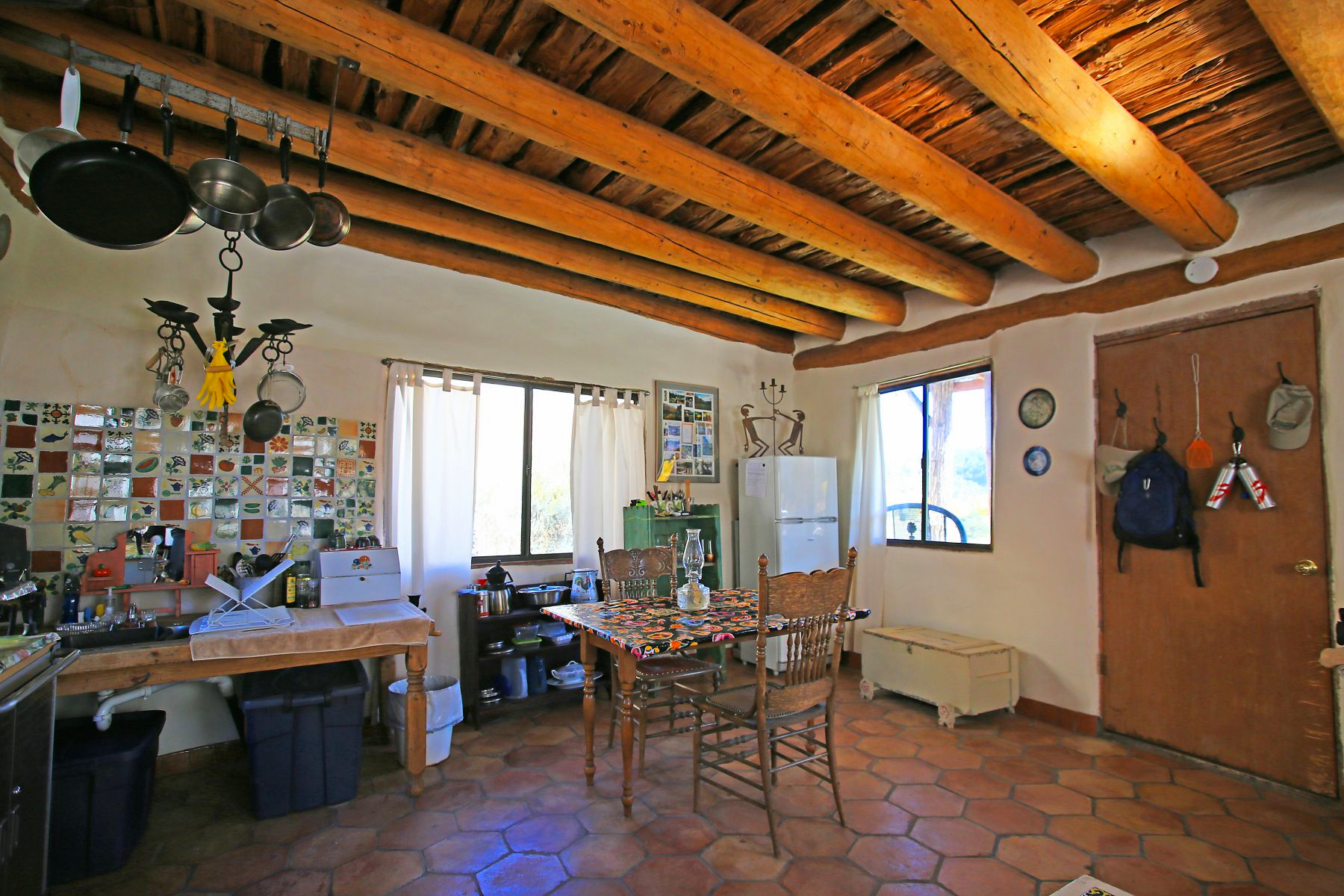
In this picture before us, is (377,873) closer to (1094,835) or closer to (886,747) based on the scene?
(886,747)

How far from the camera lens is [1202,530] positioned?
3289 millimetres

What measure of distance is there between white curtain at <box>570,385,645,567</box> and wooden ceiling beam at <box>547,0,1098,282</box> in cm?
252

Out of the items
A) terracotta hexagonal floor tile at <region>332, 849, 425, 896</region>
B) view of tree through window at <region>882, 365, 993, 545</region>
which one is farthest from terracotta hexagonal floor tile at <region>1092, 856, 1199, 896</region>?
terracotta hexagonal floor tile at <region>332, 849, 425, 896</region>

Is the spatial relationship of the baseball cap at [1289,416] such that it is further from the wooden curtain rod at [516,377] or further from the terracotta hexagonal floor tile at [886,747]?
the wooden curtain rod at [516,377]

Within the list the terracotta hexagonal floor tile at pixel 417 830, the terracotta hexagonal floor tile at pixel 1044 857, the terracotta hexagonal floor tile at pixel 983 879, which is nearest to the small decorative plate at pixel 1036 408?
the terracotta hexagonal floor tile at pixel 1044 857

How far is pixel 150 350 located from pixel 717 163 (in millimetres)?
2936

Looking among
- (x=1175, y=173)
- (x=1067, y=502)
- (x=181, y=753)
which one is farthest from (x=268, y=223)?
(x=1067, y=502)

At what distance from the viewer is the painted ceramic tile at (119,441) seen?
3049mm

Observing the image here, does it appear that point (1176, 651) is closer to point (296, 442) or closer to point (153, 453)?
point (296, 442)

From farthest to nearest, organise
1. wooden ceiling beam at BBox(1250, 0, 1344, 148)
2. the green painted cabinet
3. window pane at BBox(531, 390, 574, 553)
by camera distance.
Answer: the green painted cabinet
window pane at BBox(531, 390, 574, 553)
wooden ceiling beam at BBox(1250, 0, 1344, 148)

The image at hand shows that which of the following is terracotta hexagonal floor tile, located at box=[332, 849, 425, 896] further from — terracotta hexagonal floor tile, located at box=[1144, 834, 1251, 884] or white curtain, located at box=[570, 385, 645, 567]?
terracotta hexagonal floor tile, located at box=[1144, 834, 1251, 884]

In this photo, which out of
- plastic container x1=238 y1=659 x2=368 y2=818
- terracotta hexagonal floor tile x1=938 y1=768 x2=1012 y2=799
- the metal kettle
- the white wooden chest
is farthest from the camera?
the metal kettle

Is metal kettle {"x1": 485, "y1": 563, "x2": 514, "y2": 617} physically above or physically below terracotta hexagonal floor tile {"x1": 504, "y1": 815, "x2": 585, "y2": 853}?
above

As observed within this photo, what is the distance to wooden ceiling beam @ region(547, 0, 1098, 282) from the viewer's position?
6.35 ft
